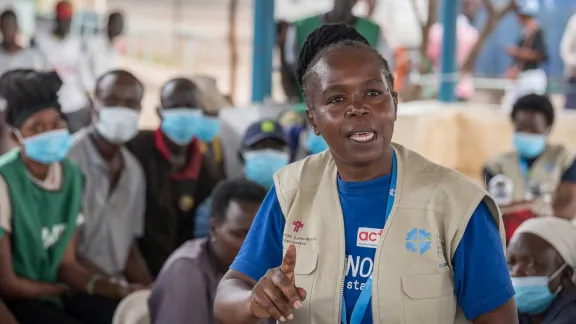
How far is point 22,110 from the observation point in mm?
4238

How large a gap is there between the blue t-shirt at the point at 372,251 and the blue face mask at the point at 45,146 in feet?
7.27

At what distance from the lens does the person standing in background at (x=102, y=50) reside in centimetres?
817

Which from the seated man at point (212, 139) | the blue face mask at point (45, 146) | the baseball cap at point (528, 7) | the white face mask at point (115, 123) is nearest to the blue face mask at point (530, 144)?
the seated man at point (212, 139)

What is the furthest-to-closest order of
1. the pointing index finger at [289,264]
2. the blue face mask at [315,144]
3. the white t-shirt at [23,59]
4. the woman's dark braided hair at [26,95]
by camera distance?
the white t-shirt at [23,59] → the blue face mask at [315,144] → the woman's dark braided hair at [26,95] → the pointing index finger at [289,264]

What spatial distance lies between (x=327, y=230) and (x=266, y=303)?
26cm

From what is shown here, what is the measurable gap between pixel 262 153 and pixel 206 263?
1573mm

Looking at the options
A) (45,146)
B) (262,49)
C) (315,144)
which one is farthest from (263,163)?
(262,49)

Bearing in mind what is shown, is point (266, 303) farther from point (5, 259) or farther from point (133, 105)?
point (133, 105)

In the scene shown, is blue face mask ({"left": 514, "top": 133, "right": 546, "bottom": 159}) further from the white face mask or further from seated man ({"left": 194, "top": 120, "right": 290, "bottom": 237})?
the white face mask

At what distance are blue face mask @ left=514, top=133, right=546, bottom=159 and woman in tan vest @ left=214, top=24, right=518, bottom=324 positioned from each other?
10.9 ft

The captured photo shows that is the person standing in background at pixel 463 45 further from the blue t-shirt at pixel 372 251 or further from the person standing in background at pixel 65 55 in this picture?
the blue t-shirt at pixel 372 251

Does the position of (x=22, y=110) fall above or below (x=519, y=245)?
above

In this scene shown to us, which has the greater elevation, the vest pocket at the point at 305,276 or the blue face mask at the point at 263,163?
the vest pocket at the point at 305,276

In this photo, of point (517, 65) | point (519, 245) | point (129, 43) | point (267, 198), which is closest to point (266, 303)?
point (267, 198)
